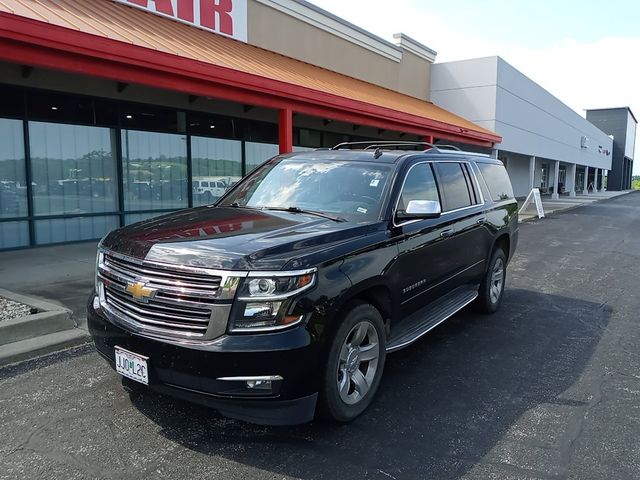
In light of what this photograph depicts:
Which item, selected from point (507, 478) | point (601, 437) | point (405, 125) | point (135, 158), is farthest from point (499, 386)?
point (405, 125)

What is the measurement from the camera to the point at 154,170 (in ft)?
40.7

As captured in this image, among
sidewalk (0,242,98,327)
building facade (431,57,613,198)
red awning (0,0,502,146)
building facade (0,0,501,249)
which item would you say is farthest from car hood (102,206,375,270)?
building facade (431,57,613,198)

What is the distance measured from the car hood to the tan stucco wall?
11466mm

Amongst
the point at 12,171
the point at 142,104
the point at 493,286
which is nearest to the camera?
the point at 493,286

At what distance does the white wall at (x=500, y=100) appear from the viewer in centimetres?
2372

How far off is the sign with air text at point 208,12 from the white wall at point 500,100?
1344 centimetres

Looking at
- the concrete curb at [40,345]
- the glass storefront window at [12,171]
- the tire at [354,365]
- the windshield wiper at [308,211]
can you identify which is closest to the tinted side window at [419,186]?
the windshield wiper at [308,211]

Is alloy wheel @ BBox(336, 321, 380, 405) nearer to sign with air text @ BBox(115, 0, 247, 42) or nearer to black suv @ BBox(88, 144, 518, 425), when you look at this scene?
black suv @ BBox(88, 144, 518, 425)

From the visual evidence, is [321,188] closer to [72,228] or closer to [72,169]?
[72,169]

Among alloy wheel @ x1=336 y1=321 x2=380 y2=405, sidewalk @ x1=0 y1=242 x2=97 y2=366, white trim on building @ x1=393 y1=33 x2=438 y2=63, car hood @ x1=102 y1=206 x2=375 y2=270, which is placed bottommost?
sidewalk @ x1=0 y1=242 x2=97 y2=366

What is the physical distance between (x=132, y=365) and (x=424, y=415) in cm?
205

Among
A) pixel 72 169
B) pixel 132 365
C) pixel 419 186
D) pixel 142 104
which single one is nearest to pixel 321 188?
pixel 419 186

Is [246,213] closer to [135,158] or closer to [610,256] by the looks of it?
[135,158]

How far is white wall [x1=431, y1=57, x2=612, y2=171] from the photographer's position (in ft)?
77.8
